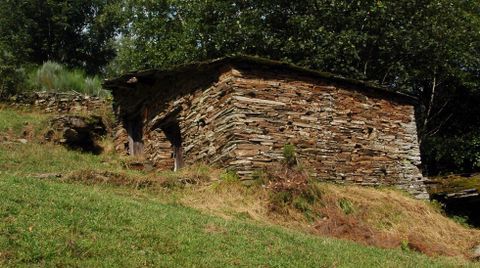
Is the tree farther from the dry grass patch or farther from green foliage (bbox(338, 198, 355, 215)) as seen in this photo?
green foliage (bbox(338, 198, 355, 215))

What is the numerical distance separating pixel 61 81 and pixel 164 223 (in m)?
16.0

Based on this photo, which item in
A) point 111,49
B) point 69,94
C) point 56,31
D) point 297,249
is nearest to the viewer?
point 297,249

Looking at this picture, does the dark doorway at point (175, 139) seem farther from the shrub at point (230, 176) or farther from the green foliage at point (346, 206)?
the green foliage at point (346, 206)

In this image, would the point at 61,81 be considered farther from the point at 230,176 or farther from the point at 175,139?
the point at 230,176

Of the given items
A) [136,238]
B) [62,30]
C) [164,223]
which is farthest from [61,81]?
[136,238]

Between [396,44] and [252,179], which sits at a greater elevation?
[396,44]

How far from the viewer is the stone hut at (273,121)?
12844mm

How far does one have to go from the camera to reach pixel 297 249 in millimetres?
8477

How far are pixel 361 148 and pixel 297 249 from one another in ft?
20.8

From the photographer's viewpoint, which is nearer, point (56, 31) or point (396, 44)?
point (396, 44)

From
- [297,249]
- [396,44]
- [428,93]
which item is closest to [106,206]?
[297,249]

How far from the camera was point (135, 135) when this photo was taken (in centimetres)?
1708

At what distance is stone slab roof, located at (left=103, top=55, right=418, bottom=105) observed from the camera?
13.2 metres

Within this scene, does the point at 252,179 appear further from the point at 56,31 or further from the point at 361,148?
the point at 56,31
